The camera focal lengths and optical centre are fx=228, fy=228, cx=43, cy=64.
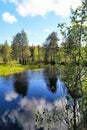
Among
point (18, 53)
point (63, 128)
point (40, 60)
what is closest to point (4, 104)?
point (63, 128)

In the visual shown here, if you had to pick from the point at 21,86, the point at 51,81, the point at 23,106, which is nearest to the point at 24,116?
the point at 23,106

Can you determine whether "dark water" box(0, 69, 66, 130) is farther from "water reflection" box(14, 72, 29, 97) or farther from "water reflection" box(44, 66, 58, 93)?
"water reflection" box(44, 66, 58, 93)

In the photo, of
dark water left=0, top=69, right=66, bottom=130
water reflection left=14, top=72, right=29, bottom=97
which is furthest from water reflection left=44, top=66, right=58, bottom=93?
water reflection left=14, top=72, right=29, bottom=97

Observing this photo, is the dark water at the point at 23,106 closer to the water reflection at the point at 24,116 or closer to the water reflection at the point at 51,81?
the water reflection at the point at 24,116

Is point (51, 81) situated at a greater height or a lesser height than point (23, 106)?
greater

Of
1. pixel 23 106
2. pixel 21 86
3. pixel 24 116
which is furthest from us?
pixel 21 86

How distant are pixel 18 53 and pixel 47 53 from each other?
15490 millimetres

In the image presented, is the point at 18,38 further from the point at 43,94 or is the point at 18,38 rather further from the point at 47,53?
the point at 43,94

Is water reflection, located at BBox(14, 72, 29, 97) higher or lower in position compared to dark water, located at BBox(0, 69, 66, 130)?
higher

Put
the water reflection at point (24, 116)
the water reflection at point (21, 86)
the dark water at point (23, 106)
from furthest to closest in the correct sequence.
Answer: the water reflection at point (21, 86)
the dark water at point (23, 106)
the water reflection at point (24, 116)

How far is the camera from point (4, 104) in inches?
1216

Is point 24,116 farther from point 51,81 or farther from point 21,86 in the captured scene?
point 51,81

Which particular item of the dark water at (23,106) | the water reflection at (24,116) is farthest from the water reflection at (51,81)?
the water reflection at (24,116)

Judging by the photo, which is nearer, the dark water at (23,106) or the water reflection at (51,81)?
the dark water at (23,106)
